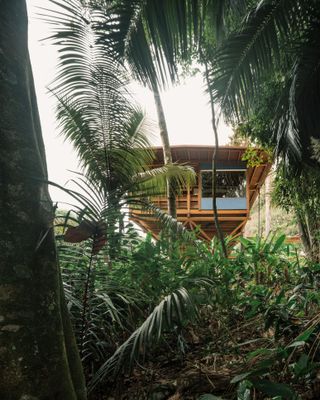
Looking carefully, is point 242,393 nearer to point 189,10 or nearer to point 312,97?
point 189,10

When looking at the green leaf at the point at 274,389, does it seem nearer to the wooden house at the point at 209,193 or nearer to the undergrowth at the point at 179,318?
the undergrowth at the point at 179,318

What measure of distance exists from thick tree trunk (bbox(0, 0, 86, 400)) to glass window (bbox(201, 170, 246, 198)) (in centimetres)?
1047

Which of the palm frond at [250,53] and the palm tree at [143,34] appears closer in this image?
the palm tree at [143,34]

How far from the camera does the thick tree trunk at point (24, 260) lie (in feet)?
3.47

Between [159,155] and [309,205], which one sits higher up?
[159,155]

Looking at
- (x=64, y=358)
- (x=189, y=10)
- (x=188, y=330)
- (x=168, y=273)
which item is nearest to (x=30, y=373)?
(x=64, y=358)

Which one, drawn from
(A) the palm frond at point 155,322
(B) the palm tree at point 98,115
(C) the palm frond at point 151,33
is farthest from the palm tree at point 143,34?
(A) the palm frond at point 155,322

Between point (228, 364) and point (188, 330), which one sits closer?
point (228, 364)

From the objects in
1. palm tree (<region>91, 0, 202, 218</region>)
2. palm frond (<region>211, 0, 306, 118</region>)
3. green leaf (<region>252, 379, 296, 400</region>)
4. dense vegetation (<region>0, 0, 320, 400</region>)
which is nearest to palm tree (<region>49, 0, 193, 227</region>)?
dense vegetation (<region>0, 0, 320, 400</region>)

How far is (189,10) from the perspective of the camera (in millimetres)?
1916

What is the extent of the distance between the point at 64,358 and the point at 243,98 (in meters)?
2.89

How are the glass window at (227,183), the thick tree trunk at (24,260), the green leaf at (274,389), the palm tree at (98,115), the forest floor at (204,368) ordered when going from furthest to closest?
the glass window at (227,183) < the palm tree at (98,115) < the forest floor at (204,368) < the thick tree trunk at (24,260) < the green leaf at (274,389)

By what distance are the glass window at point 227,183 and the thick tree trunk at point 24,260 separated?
1047 centimetres

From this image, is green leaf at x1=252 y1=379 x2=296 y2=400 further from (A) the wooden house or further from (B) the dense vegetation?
(A) the wooden house
